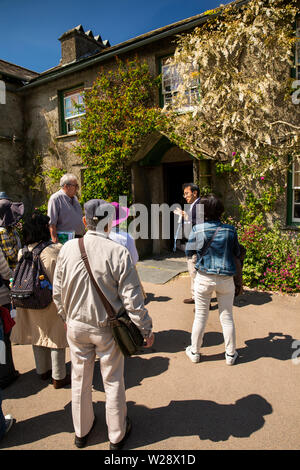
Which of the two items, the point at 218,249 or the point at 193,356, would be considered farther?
the point at 193,356

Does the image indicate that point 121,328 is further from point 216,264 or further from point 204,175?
point 204,175

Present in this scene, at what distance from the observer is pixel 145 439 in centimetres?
251

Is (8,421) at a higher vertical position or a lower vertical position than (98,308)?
lower

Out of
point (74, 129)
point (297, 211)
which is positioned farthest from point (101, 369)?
point (74, 129)

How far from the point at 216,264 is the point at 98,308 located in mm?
1596

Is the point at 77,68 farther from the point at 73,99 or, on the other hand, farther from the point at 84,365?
the point at 84,365

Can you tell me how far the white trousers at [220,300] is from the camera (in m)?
3.42

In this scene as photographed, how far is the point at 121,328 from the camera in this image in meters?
2.21

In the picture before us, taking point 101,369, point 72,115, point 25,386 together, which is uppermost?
point 72,115

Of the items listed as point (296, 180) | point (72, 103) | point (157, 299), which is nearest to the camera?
point (157, 299)

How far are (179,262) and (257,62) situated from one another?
512 cm

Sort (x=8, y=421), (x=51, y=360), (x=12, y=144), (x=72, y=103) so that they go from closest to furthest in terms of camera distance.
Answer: (x=8, y=421)
(x=51, y=360)
(x=72, y=103)
(x=12, y=144)

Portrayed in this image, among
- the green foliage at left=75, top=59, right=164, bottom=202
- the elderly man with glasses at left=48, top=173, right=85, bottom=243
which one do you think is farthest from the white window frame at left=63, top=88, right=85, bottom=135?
the elderly man with glasses at left=48, top=173, right=85, bottom=243

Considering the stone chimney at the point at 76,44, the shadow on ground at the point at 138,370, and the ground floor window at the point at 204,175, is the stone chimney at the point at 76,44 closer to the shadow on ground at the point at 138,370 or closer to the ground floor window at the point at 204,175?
the ground floor window at the point at 204,175
